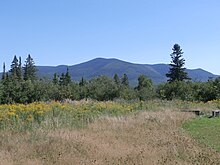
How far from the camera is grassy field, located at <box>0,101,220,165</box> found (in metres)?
9.04

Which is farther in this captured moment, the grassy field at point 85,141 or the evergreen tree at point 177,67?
the evergreen tree at point 177,67

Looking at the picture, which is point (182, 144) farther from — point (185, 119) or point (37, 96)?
point (37, 96)

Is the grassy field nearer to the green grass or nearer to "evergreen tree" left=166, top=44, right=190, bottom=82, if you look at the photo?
the green grass

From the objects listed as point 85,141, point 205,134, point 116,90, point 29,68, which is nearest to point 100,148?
point 85,141

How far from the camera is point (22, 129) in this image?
1223 centimetres

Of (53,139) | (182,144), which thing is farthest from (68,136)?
(182,144)

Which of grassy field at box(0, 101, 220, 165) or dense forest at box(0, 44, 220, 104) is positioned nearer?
grassy field at box(0, 101, 220, 165)

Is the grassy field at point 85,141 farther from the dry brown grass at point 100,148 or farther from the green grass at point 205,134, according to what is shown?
the green grass at point 205,134

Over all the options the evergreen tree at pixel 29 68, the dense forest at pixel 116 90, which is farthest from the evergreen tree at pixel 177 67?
the evergreen tree at pixel 29 68

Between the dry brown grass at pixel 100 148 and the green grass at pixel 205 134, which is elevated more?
the dry brown grass at pixel 100 148

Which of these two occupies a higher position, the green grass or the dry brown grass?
the dry brown grass

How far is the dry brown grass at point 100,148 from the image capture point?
889 centimetres

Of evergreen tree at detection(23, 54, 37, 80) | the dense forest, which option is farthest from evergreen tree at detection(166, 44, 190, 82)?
evergreen tree at detection(23, 54, 37, 80)

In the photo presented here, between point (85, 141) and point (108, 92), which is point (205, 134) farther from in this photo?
point (108, 92)
